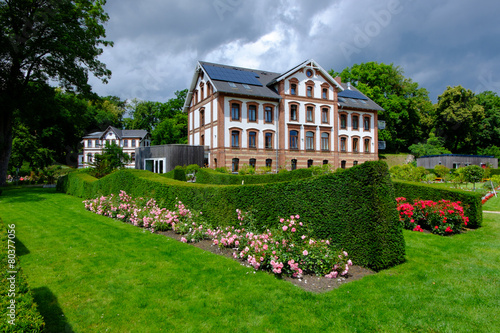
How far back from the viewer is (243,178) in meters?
16.9

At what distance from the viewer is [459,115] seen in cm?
4856

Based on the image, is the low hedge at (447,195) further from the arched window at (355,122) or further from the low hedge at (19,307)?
the arched window at (355,122)

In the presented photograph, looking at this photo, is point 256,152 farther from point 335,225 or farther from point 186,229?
point 335,225

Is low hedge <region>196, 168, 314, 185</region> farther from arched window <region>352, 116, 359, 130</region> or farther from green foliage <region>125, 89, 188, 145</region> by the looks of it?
green foliage <region>125, 89, 188, 145</region>

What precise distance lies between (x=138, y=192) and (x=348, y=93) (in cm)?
3613

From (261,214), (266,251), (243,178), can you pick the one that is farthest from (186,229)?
(243,178)

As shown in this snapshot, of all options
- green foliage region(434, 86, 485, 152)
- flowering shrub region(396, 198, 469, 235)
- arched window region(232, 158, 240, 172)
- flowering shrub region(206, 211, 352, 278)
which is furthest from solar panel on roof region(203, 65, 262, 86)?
green foliage region(434, 86, 485, 152)

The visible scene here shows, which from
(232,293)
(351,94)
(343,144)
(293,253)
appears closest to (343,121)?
(343,144)

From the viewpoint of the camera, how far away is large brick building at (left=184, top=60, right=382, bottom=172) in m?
29.9

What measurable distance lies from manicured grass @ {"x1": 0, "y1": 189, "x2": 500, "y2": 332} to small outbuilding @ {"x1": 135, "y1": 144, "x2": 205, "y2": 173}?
2146 cm

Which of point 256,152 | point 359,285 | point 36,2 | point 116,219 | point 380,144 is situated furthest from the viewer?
point 380,144

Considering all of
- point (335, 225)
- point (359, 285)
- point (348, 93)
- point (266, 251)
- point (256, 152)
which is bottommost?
point (359, 285)

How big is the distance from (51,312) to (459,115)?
2383 inches

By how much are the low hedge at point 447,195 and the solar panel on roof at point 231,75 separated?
24.5 metres
